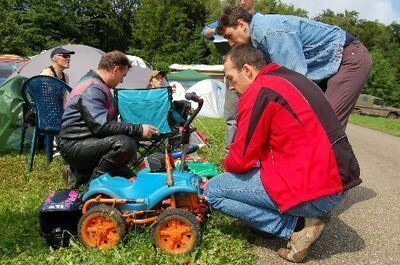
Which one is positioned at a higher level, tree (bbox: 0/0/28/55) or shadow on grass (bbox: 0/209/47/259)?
shadow on grass (bbox: 0/209/47/259)

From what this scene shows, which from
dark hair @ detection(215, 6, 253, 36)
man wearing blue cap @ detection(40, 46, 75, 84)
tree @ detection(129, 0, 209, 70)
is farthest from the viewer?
tree @ detection(129, 0, 209, 70)

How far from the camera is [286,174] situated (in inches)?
108

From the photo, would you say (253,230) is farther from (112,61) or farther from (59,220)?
(112,61)

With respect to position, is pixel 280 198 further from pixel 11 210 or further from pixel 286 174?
pixel 11 210

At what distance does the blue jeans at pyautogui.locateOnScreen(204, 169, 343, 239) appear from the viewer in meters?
2.83

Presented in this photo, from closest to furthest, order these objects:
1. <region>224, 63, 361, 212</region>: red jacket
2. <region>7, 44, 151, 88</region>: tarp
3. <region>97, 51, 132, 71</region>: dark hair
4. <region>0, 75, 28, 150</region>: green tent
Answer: <region>224, 63, 361, 212</region>: red jacket, <region>97, 51, 132, 71</region>: dark hair, <region>0, 75, 28, 150</region>: green tent, <region>7, 44, 151, 88</region>: tarp

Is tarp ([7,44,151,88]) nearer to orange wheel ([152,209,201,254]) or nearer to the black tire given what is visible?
orange wheel ([152,209,201,254])

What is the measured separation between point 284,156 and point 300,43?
1.12 metres

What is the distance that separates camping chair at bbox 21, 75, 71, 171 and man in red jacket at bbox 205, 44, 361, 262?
3.12 meters

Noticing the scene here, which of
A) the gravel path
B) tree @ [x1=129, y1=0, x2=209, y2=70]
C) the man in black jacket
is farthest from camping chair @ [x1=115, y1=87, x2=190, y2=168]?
tree @ [x1=129, y1=0, x2=209, y2=70]

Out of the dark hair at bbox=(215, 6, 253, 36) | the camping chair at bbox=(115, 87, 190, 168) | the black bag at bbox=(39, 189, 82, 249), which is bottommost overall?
the camping chair at bbox=(115, 87, 190, 168)

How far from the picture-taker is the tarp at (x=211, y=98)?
17.1 m

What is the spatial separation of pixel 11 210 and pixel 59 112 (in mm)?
1859

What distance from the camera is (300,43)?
3.44 m
